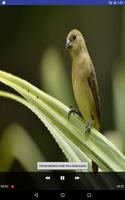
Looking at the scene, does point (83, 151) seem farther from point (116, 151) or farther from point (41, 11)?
point (41, 11)

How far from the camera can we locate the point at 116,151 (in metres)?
1.44

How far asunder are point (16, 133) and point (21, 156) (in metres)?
0.06

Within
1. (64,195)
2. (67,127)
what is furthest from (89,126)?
(64,195)

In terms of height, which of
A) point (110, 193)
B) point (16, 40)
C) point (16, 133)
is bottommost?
point (110, 193)

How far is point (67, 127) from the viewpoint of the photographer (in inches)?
57.6

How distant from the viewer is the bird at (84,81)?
4.82ft

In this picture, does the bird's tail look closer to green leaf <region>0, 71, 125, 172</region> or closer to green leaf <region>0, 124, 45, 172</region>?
green leaf <region>0, 71, 125, 172</region>

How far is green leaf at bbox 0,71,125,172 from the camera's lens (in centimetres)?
144

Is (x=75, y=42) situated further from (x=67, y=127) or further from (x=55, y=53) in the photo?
(x=67, y=127)

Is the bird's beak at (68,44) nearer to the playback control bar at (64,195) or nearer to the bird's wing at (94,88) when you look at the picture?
the bird's wing at (94,88)

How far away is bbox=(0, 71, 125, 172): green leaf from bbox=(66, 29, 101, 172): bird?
0.06 feet

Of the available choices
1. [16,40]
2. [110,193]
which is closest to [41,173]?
[110,193]

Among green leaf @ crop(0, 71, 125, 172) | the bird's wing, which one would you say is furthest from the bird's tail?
the bird's wing

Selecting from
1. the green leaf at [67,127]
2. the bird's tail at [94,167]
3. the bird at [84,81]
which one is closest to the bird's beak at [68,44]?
the bird at [84,81]
